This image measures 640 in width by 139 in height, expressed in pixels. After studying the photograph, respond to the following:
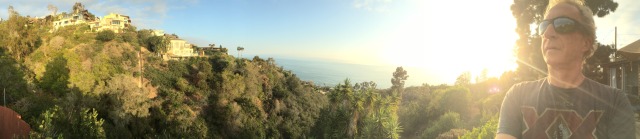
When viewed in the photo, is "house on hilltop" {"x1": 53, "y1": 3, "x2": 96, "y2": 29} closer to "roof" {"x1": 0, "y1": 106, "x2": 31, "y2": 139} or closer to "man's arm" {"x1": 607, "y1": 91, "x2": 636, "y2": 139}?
"roof" {"x1": 0, "y1": 106, "x2": 31, "y2": 139}

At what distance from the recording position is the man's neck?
69.7 inches

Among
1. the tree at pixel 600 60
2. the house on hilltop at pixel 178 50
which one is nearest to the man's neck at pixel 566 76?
the tree at pixel 600 60

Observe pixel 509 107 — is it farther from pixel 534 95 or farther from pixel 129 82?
pixel 129 82

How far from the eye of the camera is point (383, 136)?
29.1m

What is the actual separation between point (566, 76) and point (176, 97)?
5833 cm

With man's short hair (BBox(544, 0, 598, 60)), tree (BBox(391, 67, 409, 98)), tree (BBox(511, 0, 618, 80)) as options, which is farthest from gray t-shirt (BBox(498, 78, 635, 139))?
tree (BBox(391, 67, 409, 98))

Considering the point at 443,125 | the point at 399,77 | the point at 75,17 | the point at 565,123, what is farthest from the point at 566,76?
the point at 399,77

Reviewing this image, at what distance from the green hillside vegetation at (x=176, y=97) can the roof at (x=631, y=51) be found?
19.6 ft

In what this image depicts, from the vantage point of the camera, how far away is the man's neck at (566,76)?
1771 mm

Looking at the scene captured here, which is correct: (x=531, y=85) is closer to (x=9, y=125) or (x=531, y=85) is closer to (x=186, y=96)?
(x=9, y=125)

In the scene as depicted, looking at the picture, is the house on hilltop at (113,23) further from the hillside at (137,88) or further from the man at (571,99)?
the man at (571,99)

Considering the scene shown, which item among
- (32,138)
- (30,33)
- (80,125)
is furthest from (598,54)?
(30,33)

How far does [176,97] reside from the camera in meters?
54.9

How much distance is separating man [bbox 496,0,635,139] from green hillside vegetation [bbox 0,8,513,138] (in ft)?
53.2
